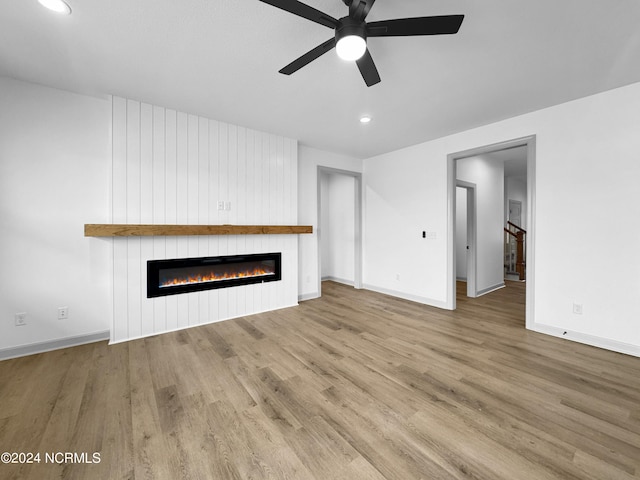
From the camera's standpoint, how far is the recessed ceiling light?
164 centimetres

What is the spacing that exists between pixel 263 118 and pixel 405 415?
3471mm

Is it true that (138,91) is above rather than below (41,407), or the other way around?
above

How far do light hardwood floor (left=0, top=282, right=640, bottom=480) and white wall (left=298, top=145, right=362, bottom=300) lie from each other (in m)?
1.65

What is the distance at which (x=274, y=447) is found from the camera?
148 centimetres

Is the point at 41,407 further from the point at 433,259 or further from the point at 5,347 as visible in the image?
the point at 433,259

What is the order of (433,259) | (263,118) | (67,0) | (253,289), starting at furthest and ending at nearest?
1. (433,259)
2. (253,289)
3. (263,118)
4. (67,0)

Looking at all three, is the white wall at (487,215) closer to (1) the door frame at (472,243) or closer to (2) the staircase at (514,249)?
(1) the door frame at (472,243)

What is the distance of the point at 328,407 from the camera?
1809 millimetres

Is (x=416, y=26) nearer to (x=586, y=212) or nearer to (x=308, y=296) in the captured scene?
(x=586, y=212)

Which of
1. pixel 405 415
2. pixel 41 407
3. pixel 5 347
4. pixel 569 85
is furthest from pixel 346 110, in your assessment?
pixel 5 347

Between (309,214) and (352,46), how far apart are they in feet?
10.5

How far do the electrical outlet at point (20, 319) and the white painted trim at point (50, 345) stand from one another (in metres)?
0.22

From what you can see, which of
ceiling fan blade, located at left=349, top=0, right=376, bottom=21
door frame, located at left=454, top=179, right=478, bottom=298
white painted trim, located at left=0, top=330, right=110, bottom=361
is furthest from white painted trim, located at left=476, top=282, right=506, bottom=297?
white painted trim, located at left=0, top=330, right=110, bottom=361

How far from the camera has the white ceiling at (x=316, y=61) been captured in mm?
1722
